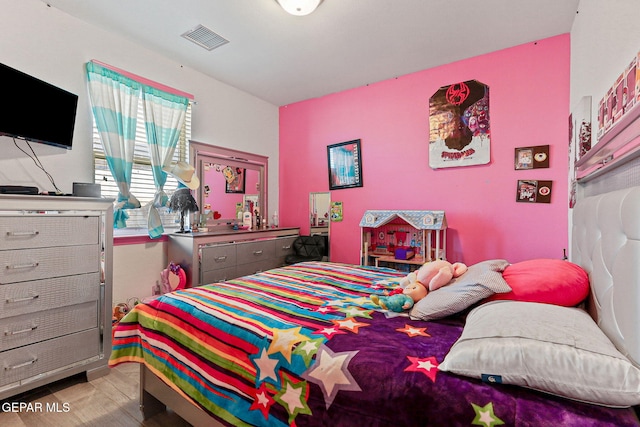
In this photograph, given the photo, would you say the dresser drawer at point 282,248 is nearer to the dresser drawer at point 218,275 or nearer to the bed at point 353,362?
the dresser drawer at point 218,275

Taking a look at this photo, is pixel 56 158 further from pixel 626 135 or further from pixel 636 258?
pixel 626 135

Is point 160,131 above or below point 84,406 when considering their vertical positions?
above

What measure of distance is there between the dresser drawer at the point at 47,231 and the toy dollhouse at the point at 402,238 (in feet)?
7.83

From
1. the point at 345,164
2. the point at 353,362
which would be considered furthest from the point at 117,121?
the point at 353,362

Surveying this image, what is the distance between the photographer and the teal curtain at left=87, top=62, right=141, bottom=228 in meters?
2.56

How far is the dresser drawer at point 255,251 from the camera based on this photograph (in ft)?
10.9

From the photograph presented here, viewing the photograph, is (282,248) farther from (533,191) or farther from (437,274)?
(533,191)

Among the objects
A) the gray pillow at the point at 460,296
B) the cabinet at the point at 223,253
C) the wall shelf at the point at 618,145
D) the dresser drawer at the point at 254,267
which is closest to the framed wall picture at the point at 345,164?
the cabinet at the point at 223,253

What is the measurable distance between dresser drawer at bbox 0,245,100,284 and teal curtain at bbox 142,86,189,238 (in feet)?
2.64

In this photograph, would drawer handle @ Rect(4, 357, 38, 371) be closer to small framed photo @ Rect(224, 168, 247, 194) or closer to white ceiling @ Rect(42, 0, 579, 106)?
small framed photo @ Rect(224, 168, 247, 194)

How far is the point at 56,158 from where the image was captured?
2.38 m

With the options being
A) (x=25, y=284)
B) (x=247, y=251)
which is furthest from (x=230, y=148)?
(x=25, y=284)

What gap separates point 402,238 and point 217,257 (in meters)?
2.00

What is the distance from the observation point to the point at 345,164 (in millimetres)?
3850
